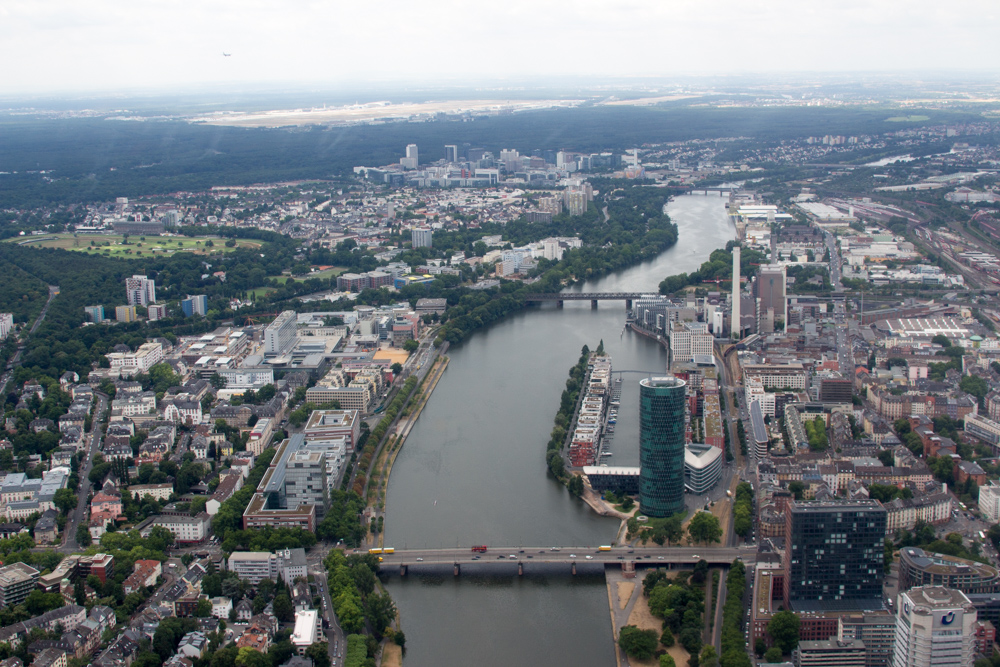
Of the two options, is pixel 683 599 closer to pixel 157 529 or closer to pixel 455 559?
pixel 455 559

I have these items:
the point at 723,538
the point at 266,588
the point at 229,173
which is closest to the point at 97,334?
the point at 266,588

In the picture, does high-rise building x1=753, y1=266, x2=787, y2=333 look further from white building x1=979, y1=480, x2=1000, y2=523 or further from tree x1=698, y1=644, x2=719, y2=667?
tree x1=698, y1=644, x2=719, y2=667

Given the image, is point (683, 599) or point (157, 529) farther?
point (157, 529)

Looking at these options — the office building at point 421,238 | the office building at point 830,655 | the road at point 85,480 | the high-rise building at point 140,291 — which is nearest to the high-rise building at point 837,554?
the office building at point 830,655

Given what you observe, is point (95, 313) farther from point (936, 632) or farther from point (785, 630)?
point (936, 632)

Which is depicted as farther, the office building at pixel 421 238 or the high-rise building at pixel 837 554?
the office building at pixel 421 238

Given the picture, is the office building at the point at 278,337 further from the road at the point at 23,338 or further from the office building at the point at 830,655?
the office building at the point at 830,655

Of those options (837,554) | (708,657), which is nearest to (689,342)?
(837,554)
